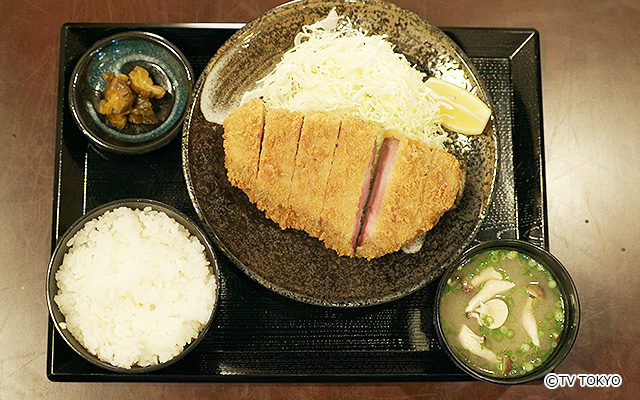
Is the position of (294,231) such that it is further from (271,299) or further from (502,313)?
(502,313)

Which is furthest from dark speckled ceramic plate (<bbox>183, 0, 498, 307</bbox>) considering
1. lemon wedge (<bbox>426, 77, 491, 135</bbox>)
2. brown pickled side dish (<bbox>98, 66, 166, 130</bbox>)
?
brown pickled side dish (<bbox>98, 66, 166, 130</bbox>)

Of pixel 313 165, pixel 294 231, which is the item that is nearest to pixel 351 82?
pixel 313 165

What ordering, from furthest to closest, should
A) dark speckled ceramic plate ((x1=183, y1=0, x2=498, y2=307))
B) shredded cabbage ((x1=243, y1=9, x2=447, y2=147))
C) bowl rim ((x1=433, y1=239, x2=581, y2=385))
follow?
shredded cabbage ((x1=243, y1=9, x2=447, y2=147))
dark speckled ceramic plate ((x1=183, y1=0, x2=498, y2=307))
bowl rim ((x1=433, y1=239, x2=581, y2=385))

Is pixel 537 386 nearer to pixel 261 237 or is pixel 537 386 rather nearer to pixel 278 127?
pixel 261 237

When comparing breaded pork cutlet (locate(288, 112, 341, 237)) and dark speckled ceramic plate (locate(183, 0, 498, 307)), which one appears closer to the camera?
breaded pork cutlet (locate(288, 112, 341, 237))

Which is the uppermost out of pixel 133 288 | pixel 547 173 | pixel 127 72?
pixel 127 72

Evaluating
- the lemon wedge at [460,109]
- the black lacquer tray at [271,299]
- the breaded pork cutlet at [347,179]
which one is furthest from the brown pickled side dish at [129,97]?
the lemon wedge at [460,109]

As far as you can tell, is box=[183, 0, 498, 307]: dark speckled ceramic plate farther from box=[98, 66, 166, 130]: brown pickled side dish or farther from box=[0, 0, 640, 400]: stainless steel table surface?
box=[0, 0, 640, 400]: stainless steel table surface
